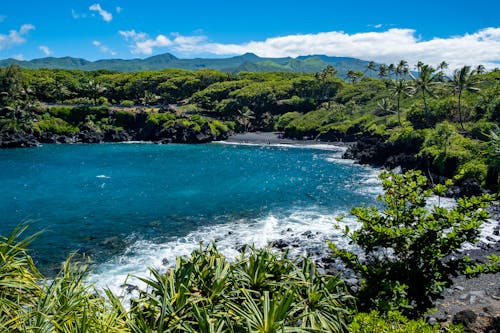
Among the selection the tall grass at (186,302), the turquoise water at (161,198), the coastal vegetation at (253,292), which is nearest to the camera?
the tall grass at (186,302)

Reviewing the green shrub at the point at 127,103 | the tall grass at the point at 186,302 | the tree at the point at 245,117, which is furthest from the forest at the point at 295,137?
the green shrub at the point at 127,103

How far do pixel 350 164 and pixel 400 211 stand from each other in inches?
2520

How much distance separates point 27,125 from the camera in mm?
102188

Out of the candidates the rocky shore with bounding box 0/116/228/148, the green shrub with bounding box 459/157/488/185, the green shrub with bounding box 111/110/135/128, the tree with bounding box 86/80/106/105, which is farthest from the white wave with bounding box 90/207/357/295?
the tree with bounding box 86/80/106/105

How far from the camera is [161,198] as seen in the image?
5159 centimetres

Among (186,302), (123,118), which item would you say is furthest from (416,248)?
(123,118)

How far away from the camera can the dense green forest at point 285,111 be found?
7069 centimetres

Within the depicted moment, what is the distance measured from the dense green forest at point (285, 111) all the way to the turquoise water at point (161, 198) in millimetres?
12820

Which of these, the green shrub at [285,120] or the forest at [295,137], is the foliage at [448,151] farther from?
the green shrub at [285,120]

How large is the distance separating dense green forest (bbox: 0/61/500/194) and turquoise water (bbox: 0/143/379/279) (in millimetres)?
12820

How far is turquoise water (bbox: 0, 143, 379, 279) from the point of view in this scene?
35.2 metres

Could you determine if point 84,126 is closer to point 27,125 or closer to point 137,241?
point 27,125

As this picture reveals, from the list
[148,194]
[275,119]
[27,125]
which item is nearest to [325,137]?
[275,119]

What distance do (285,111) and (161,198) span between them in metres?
94.6
